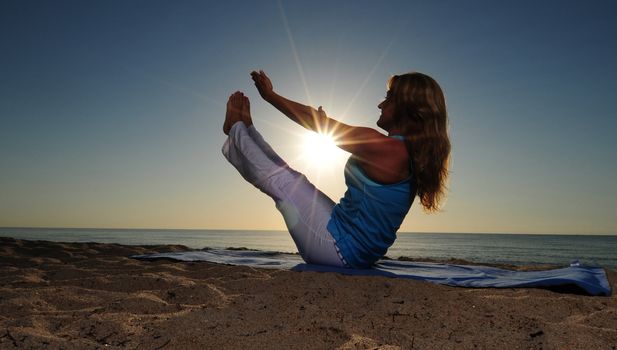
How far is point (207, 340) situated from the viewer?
1641 millimetres

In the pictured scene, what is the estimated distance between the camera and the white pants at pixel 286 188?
3.02m

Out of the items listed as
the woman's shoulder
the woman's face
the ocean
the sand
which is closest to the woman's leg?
the sand

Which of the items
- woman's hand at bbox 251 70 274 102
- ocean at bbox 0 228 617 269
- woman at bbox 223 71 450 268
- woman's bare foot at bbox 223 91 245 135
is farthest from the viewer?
ocean at bbox 0 228 617 269

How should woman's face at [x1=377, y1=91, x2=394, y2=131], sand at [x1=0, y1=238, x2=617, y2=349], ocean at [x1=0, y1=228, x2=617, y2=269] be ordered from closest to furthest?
1. sand at [x1=0, y1=238, x2=617, y2=349]
2. woman's face at [x1=377, y1=91, x2=394, y2=131]
3. ocean at [x1=0, y1=228, x2=617, y2=269]

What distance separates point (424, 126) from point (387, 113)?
0.32 metres

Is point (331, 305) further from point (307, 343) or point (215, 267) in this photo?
point (215, 267)

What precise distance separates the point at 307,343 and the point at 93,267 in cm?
274

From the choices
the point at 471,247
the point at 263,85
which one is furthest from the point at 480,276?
the point at 471,247

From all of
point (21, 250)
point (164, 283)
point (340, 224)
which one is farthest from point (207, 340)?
point (21, 250)

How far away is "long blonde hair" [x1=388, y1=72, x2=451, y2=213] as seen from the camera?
2715 millimetres

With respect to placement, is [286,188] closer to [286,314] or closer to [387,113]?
[387,113]

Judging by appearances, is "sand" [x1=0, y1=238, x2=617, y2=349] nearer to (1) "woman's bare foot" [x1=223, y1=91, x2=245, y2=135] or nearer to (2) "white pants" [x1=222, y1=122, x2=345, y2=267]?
(2) "white pants" [x1=222, y1=122, x2=345, y2=267]

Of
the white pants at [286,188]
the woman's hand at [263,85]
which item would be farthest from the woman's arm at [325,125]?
the white pants at [286,188]

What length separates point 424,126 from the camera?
275 centimetres
